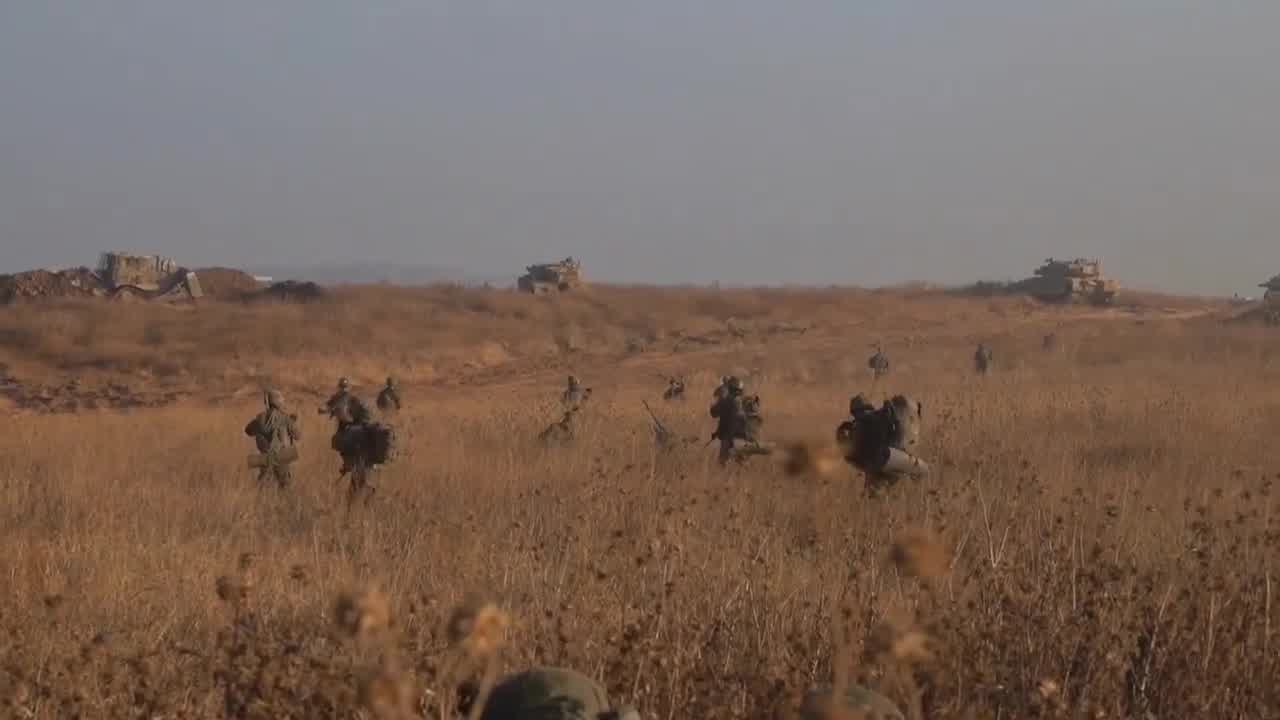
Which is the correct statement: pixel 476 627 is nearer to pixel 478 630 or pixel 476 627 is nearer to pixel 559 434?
pixel 478 630

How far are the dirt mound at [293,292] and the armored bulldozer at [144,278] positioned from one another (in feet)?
8.18

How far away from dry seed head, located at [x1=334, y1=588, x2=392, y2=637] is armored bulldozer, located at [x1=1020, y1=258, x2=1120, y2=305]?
171 ft

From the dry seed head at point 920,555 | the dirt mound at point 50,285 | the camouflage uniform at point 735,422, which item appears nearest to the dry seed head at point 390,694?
the dry seed head at point 920,555

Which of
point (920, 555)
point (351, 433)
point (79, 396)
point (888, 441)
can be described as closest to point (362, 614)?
point (920, 555)

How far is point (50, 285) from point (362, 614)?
156ft

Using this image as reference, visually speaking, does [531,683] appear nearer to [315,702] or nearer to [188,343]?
[315,702]

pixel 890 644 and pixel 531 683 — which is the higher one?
pixel 890 644

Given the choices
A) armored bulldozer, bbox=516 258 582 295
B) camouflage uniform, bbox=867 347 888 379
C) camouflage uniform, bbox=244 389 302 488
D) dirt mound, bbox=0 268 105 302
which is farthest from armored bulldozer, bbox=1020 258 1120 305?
camouflage uniform, bbox=244 389 302 488

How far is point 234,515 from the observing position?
26.9ft

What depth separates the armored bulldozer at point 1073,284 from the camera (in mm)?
51281

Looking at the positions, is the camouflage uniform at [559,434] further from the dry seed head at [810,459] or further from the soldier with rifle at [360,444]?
the dry seed head at [810,459]

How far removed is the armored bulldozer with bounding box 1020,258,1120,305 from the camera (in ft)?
168

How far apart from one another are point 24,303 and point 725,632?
39617mm

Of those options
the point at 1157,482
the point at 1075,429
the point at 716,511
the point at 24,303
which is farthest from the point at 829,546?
the point at 24,303
